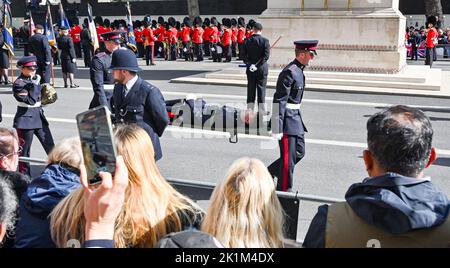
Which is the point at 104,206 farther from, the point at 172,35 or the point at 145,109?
the point at 172,35

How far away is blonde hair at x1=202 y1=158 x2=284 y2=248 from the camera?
7.90ft

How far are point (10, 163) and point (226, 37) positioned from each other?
20.8 m

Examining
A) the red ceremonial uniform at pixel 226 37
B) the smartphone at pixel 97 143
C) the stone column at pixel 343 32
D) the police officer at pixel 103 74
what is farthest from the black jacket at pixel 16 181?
the red ceremonial uniform at pixel 226 37

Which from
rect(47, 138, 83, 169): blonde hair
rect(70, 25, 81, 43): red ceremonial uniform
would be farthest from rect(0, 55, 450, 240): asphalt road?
rect(70, 25, 81, 43): red ceremonial uniform

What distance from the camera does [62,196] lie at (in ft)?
9.53

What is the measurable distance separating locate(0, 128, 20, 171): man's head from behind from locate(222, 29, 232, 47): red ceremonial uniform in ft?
67.4

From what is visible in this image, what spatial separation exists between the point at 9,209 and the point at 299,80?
4.16 metres

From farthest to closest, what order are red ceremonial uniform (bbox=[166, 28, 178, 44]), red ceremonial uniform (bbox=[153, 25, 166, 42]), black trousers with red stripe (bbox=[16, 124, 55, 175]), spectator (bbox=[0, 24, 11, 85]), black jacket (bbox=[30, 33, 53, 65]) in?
1. red ceremonial uniform (bbox=[153, 25, 166, 42])
2. red ceremonial uniform (bbox=[166, 28, 178, 44])
3. spectator (bbox=[0, 24, 11, 85])
4. black jacket (bbox=[30, 33, 53, 65])
5. black trousers with red stripe (bbox=[16, 124, 55, 175])

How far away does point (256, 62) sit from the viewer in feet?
39.0

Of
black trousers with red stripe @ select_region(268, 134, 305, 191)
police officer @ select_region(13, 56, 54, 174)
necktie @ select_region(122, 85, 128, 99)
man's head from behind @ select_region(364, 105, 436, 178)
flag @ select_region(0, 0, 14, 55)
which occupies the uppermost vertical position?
flag @ select_region(0, 0, 14, 55)

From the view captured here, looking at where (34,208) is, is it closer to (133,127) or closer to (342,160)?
(133,127)

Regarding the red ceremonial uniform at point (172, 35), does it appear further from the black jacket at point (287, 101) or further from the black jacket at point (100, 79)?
the black jacket at point (287, 101)

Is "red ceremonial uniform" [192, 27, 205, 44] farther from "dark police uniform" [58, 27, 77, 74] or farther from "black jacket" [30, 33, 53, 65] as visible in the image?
"black jacket" [30, 33, 53, 65]
